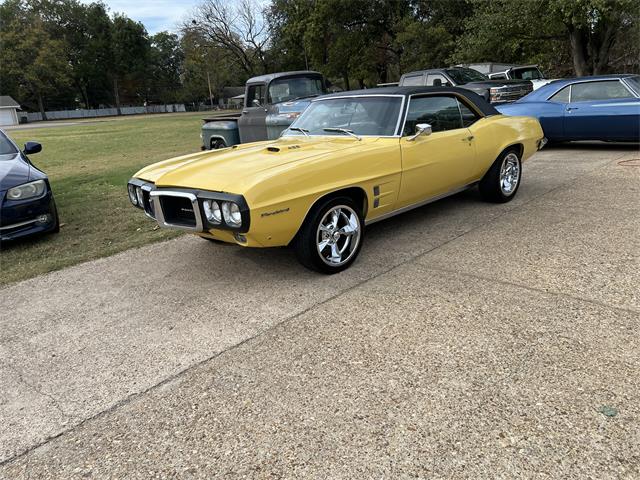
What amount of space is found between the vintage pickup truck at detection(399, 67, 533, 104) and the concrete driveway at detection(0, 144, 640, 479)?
8.08m

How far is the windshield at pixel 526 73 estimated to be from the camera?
49.3 ft

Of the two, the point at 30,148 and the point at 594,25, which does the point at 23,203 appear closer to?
the point at 30,148

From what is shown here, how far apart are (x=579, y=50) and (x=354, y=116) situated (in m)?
18.9

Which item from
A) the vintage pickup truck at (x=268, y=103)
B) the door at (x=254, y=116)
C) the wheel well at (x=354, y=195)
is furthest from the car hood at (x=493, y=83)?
the wheel well at (x=354, y=195)

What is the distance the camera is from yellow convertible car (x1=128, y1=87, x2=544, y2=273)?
3.64 m

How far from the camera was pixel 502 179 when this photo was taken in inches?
234

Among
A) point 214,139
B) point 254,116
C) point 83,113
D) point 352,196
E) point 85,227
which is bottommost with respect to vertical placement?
point 85,227

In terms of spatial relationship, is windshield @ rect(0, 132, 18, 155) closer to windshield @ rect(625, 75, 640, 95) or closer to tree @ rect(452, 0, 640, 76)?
windshield @ rect(625, 75, 640, 95)

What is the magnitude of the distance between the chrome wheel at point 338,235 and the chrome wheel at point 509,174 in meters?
2.57

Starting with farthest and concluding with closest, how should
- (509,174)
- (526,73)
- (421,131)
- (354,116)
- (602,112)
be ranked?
(526,73) < (602,112) < (509,174) < (354,116) < (421,131)

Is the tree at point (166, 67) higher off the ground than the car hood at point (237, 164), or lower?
higher

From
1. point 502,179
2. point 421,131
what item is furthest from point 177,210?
point 502,179

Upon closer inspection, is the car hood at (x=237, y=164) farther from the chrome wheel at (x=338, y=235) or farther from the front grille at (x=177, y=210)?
the chrome wheel at (x=338, y=235)

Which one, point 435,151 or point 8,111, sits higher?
point 8,111
